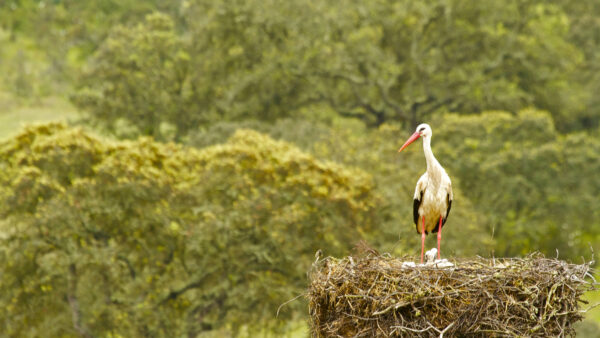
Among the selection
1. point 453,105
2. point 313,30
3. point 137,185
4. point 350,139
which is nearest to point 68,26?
point 313,30

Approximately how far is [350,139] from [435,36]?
12.4 meters

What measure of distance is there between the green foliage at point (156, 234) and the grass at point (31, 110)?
27426mm

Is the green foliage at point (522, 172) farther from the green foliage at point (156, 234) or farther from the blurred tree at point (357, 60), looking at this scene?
the green foliage at point (156, 234)

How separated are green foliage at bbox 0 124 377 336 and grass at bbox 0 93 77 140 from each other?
27.4 meters

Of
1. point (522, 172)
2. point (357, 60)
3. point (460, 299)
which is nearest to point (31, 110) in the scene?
point (357, 60)

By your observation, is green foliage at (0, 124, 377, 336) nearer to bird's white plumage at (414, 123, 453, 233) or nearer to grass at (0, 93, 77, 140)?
bird's white plumage at (414, 123, 453, 233)

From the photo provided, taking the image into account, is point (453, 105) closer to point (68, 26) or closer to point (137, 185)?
point (137, 185)

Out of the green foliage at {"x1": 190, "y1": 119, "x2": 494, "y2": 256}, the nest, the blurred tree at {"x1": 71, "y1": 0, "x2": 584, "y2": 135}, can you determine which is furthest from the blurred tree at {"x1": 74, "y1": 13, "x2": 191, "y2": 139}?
the nest

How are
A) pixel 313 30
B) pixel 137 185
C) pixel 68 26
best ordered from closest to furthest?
pixel 137 185
pixel 313 30
pixel 68 26

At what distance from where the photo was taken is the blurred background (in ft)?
72.4

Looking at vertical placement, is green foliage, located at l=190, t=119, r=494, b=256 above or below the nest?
below

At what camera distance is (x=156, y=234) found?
22703 millimetres

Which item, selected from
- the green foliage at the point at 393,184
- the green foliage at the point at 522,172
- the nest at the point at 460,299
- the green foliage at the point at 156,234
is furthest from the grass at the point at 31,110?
the nest at the point at 460,299

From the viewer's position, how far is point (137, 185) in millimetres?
21859
